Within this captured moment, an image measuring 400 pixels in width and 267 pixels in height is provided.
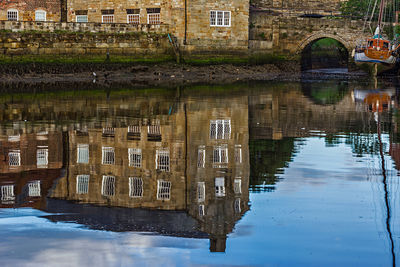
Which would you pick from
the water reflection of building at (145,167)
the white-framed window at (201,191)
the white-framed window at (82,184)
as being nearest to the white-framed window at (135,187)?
the water reflection of building at (145,167)

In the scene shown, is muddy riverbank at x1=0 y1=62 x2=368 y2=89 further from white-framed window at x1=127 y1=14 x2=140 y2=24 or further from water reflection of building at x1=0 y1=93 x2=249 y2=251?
water reflection of building at x1=0 y1=93 x2=249 y2=251

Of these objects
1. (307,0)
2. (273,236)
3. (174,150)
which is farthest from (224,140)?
(307,0)

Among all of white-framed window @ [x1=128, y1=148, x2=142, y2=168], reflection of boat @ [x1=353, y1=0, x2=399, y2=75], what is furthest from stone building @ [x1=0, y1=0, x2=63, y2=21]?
white-framed window @ [x1=128, y1=148, x2=142, y2=168]

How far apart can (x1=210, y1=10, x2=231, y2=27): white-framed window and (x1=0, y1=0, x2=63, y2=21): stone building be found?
10874 millimetres

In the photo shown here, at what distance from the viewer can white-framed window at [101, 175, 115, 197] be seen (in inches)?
406

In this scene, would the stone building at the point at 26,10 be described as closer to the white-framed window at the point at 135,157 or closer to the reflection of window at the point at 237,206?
the white-framed window at the point at 135,157

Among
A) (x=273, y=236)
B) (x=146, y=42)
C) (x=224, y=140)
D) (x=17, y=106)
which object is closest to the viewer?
(x=273, y=236)

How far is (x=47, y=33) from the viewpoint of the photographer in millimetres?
38531

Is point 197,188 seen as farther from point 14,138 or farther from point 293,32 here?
point 293,32

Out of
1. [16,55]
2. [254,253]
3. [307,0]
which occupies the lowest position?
[254,253]

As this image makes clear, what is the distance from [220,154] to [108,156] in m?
2.16

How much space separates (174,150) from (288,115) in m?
8.14

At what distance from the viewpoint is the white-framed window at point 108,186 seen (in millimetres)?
10320

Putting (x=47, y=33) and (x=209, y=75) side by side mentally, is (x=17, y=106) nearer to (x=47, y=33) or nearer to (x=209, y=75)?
(x=47, y=33)
